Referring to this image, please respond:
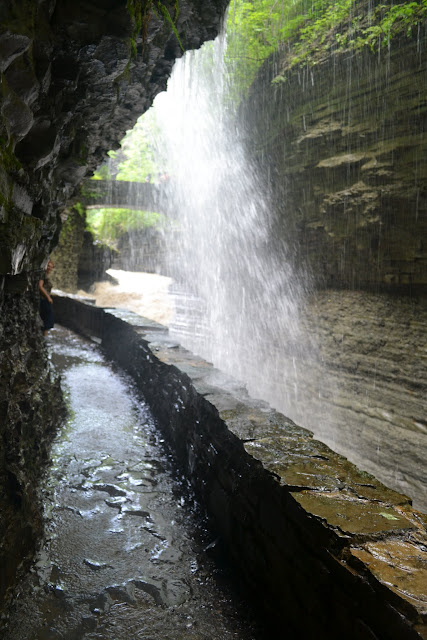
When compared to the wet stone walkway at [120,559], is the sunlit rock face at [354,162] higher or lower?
higher

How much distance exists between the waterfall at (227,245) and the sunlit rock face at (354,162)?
116 centimetres

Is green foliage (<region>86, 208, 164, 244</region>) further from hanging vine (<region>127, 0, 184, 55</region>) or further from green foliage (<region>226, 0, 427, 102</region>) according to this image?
hanging vine (<region>127, 0, 184, 55</region>)

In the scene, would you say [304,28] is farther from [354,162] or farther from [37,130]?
[37,130]

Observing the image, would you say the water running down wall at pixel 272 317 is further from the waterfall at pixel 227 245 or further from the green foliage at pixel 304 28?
the green foliage at pixel 304 28

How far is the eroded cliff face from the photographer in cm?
177

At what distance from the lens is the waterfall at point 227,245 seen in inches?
434

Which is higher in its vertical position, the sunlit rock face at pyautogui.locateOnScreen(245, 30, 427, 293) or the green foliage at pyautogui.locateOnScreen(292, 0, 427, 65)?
the green foliage at pyautogui.locateOnScreen(292, 0, 427, 65)


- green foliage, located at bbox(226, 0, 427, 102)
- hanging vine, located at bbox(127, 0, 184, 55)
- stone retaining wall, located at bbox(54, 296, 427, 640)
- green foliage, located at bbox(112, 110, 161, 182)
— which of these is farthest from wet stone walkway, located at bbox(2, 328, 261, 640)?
green foliage, located at bbox(112, 110, 161, 182)

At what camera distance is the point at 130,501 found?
320cm

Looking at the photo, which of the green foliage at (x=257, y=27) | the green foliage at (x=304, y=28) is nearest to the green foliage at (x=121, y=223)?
the green foliage at (x=304, y=28)

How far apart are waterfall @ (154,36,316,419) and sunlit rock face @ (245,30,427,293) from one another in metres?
1.16

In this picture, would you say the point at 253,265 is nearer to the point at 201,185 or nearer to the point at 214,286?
the point at 214,286

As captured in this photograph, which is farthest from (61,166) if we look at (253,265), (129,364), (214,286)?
(214,286)

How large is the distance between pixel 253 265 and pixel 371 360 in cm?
522
